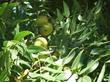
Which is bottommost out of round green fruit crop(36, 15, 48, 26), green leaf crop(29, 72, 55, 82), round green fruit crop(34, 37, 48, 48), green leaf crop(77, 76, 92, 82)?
green leaf crop(77, 76, 92, 82)

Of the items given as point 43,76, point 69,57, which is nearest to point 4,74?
point 43,76

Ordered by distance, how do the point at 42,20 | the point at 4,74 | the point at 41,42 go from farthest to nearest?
1. the point at 42,20
2. the point at 41,42
3. the point at 4,74

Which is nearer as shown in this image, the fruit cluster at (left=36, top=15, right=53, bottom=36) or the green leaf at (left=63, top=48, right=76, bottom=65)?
the green leaf at (left=63, top=48, right=76, bottom=65)

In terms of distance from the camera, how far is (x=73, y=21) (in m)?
1.37

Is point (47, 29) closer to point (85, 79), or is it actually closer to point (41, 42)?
point (41, 42)

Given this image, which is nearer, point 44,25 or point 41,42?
point 41,42

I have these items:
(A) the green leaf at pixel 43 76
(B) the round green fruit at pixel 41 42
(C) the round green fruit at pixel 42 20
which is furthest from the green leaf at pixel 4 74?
(C) the round green fruit at pixel 42 20

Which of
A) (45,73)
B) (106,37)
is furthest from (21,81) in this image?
(106,37)

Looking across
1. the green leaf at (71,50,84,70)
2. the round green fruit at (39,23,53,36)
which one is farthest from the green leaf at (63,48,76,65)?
the round green fruit at (39,23,53,36)

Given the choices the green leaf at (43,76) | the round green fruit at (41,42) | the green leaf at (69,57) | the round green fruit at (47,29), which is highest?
the round green fruit at (47,29)

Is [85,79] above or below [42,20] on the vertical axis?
below

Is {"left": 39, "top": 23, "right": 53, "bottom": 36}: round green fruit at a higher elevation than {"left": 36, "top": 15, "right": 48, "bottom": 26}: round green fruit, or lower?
lower

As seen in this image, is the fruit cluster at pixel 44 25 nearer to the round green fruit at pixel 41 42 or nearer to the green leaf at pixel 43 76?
the round green fruit at pixel 41 42

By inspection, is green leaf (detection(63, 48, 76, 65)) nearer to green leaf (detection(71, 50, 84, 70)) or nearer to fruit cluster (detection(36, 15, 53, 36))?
green leaf (detection(71, 50, 84, 70))
